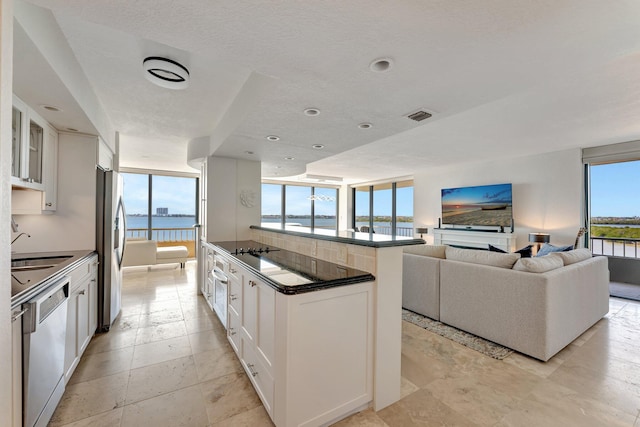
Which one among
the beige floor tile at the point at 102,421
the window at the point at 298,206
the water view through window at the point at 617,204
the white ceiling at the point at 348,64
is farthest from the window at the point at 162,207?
the water view through window at the point at 617,204

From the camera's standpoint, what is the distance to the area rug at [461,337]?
2.45 metres

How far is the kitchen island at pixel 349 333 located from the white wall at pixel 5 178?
106cm

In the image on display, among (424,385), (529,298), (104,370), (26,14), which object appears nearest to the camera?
(26,14)

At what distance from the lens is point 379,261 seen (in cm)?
170

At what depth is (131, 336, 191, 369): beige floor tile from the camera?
2295mm

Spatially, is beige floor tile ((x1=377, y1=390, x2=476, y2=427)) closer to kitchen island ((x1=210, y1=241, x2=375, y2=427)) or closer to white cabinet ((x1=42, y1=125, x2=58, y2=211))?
kitchen island ((x1=210, y1=241, x2=375, y2=427))

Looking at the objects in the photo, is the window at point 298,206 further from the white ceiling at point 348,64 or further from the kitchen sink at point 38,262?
the kitchen sink at point 38,262

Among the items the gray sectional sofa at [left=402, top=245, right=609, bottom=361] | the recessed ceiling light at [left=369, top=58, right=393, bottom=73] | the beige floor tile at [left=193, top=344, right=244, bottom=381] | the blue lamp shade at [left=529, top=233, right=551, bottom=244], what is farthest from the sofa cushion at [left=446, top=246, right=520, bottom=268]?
the blue lamp shade at [left=529, top=233, right=551, bottom=244]

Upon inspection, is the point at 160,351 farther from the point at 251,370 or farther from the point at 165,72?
the point at 165,72

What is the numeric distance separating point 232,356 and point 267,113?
2174mm

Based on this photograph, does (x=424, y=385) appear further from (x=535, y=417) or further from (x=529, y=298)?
(x=529, y=298)

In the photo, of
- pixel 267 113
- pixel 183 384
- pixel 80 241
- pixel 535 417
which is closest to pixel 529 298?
pixel 535 417

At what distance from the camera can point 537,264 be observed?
240cm

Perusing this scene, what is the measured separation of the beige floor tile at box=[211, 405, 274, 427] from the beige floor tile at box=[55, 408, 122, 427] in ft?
2.03
